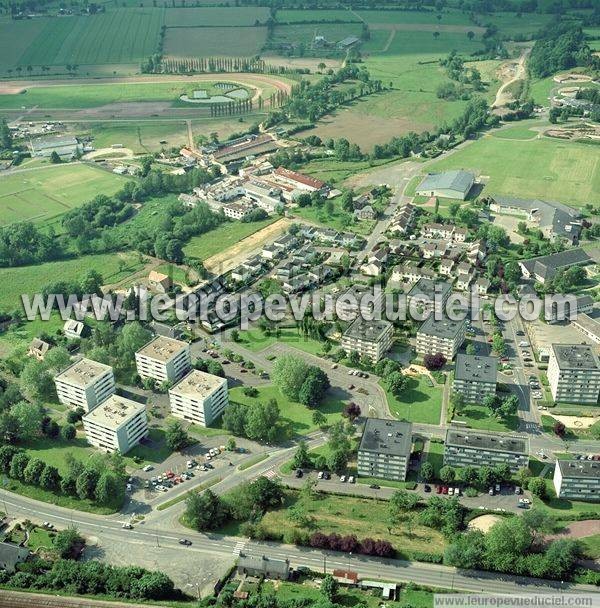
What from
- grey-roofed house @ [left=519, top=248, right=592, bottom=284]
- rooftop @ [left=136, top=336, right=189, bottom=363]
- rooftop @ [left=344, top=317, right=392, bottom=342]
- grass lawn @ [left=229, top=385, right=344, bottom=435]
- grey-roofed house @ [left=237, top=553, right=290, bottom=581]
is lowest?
grey-roofed house @ [left=237, top=553, right=290, bottom=581]

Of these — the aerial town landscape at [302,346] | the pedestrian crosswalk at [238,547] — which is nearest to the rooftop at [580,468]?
the aerial town landscape at [302,346]

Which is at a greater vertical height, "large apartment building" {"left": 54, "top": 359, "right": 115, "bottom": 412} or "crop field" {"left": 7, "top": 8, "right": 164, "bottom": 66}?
"crop field" {"left": 7, "top": 8, "right": 164, "bottom": 66}

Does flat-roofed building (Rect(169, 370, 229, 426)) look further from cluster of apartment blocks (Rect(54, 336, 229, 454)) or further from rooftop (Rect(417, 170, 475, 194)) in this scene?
rooftop (Rect(417, 170, 475, 194))

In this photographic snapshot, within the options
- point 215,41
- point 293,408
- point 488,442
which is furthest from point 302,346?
point 215,41

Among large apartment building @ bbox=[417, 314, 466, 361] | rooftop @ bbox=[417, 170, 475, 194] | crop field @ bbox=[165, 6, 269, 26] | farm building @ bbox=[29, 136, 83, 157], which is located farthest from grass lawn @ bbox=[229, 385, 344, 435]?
crop field @ bbox=[165, 6, 269, 26]

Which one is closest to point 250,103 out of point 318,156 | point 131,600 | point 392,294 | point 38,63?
point 318,156

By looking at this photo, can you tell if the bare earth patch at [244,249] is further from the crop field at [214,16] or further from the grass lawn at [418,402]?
the crop field at [214,16]
